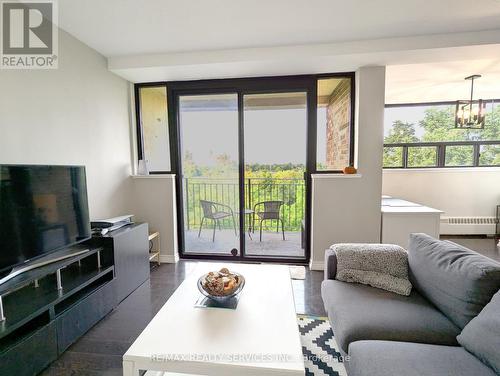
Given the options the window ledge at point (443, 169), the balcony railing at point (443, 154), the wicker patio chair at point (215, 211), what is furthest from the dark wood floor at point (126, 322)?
the balcony railing at point (443, 154)

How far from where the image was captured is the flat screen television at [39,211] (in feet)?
4.80

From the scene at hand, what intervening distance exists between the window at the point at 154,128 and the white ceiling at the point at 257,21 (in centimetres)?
82

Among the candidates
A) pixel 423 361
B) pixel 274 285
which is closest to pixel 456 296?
pixel 423 361

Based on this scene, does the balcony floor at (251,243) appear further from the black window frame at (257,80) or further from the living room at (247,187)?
the black window frame at (257,80)

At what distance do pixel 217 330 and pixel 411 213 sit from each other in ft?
8.07

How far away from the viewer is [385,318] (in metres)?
1.36

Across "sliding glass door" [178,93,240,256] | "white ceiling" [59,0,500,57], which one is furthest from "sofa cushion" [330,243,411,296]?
"white ceiling" [59,0,500,57]

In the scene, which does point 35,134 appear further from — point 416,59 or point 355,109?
point 416,59

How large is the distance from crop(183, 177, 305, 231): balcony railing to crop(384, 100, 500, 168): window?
2158 millimetres

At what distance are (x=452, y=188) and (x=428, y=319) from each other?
12.5 feet

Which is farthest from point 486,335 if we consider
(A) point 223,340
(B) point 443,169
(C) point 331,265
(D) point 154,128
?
(B) point 443,169

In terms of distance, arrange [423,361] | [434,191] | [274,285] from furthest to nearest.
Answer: [434,191], [274,285], [423,361]

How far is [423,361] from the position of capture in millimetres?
1066

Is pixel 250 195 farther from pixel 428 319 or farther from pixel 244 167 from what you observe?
pixel 428 319
